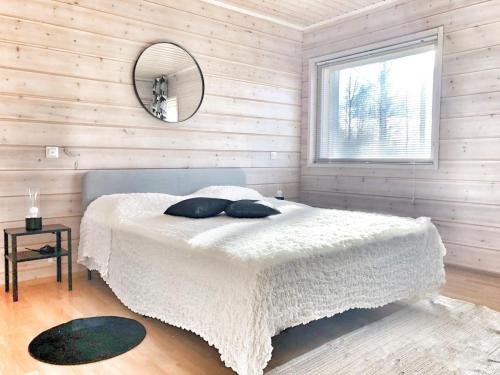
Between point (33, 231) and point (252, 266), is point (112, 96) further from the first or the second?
point (252, 266)

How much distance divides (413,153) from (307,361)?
107 inches

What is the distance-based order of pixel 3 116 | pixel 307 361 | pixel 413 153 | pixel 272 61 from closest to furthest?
pixel 307 361
pixel 3 116
pixel 413 153
pixel 272 61

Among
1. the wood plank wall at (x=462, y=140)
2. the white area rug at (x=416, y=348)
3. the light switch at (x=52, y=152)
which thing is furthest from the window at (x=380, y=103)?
the light switch at (x=52, y=152)

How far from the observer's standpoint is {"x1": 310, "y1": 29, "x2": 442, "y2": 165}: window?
3.99 meters

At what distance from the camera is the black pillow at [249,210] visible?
297 cm

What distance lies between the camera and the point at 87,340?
2248 mm

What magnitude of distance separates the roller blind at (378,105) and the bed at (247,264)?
1438 millimetres

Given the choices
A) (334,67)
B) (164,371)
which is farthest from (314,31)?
(164,371)

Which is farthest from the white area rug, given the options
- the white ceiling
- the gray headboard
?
the white ceiling

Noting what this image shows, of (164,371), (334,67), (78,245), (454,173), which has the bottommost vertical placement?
(164,371)

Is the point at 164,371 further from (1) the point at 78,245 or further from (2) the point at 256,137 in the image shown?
(2) the point at 256,137

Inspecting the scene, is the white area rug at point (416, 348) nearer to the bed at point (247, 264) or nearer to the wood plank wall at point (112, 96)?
the bed at point (247, 264)

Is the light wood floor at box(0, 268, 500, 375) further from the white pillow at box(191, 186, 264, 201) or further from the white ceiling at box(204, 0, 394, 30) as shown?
the white ceiling at box(204, 0, 394, 30)

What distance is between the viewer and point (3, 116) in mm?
3080
